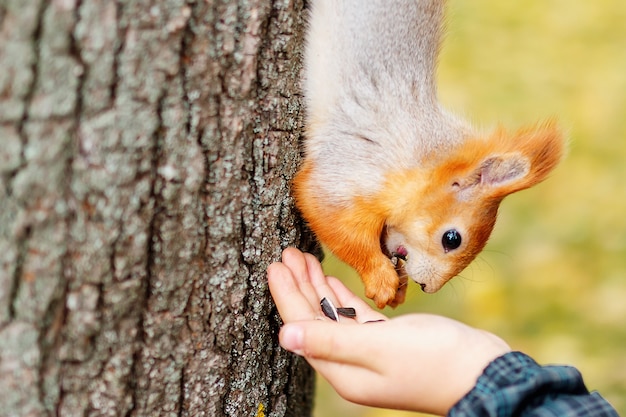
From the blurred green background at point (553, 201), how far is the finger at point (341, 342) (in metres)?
0.89

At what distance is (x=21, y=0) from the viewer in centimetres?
95

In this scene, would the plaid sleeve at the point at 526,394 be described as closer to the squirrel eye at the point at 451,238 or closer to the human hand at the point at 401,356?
the human hand at the point at 401,356

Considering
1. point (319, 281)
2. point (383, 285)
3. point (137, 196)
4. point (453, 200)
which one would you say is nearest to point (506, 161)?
point (453, 200)

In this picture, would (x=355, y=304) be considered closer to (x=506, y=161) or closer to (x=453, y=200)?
(x=453, y=200)

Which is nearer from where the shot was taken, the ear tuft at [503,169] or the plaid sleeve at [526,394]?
the plaid sleeve at [526,394]

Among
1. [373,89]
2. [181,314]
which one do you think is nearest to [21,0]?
[181,314]

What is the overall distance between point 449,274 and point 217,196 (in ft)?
2.28

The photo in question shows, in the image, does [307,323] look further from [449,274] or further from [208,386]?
[449,274]

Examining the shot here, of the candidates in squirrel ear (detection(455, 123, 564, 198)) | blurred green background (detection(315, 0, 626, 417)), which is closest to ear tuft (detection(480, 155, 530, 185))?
squirrel ear (detection(455, 123, 564, 198))

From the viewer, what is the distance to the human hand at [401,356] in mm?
1134

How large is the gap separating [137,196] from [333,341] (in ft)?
1.25

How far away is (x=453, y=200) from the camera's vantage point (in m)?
1.66

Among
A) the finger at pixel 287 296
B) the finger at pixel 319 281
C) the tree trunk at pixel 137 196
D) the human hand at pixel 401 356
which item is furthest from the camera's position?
the finger at pixel 319 281

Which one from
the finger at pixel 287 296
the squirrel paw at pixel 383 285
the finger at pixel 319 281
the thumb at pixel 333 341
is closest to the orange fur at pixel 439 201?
the squirrel paw at pixel 383 285
